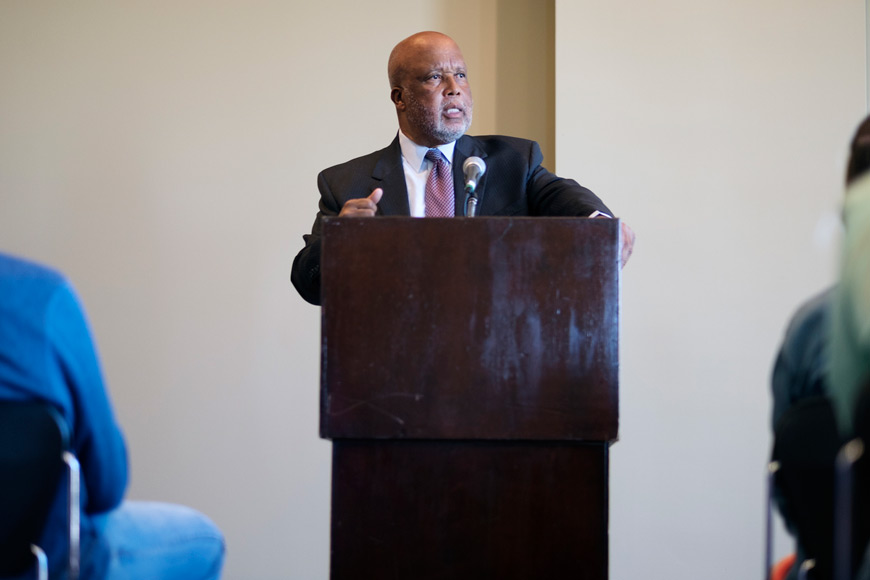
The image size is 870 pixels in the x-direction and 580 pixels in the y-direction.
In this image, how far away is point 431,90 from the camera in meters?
2.93

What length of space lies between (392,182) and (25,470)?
1.57m

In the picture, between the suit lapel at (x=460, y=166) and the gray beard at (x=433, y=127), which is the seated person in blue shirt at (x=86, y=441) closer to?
the suit lapel at (x=460, y=166)

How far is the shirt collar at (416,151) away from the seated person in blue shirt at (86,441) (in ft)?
4.57

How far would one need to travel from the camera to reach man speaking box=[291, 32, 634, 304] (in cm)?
277

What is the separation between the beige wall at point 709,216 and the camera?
367 centimetres

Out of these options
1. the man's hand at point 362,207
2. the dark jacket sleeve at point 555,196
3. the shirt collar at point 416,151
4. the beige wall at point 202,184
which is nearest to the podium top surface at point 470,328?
the man's hand at point 362,207

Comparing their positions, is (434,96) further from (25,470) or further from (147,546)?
(25,470)

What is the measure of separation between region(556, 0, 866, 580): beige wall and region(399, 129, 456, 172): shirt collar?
917 mm

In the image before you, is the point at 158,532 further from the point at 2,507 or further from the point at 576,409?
the point at 576,409

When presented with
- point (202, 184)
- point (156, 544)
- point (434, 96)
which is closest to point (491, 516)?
point (156, 544)

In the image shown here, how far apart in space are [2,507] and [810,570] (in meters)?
1.18

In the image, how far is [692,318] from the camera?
3.68 metres

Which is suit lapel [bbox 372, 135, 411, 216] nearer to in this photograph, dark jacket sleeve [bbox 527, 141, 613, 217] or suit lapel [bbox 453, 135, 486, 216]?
suit lapel [bbox 453, 135, 486, 216]

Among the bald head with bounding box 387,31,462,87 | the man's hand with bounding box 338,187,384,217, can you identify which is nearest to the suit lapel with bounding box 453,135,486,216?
the bald head with bounding box 387,31,462,87
